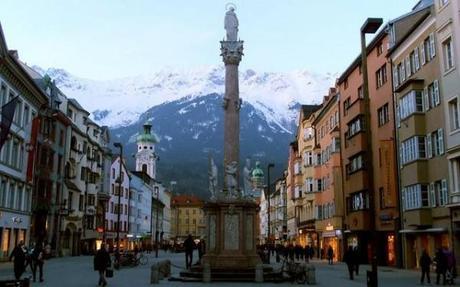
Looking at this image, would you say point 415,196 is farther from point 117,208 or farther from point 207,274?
point 117,208

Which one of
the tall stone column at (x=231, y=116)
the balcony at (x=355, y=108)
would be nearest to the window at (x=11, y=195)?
the tall stone column at (x=231, y=116)

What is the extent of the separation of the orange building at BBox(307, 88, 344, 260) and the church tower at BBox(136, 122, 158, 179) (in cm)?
8947

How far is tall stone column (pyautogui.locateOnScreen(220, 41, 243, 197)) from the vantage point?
100.0 feet

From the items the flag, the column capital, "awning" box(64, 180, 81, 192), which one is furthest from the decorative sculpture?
"awning" box(64, 180, 81, 192)

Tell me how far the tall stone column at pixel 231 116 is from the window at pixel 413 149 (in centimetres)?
1469

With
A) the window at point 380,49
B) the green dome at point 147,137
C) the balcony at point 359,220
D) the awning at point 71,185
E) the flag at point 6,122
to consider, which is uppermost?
the green dome at point 147,137

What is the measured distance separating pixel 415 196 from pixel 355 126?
14657mm

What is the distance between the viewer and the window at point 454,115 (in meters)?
34.2

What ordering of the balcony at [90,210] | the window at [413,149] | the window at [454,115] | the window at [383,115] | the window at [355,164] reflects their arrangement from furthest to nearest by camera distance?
the balcony at [90,210] < the window at [355,164] < the window at [383,115] < the window at [413,149] < the window at [454,115]

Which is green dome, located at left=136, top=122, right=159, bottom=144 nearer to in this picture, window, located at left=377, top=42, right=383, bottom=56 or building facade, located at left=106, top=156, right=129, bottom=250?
building facade, located at left=106, top=156, right=129, bottom=250

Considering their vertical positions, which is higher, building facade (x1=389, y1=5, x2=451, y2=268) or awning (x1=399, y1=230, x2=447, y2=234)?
building facade (x1=389, y1=5, x2=451, y2=268)

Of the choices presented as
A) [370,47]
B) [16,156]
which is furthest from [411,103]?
[16,156]

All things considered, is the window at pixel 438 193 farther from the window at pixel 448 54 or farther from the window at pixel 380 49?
the window at pixel 380 49

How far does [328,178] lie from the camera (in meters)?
66.2
